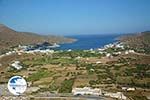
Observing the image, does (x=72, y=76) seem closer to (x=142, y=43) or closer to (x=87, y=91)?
(x=87, y=91)

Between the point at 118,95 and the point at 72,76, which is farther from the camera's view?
the point at 72,76

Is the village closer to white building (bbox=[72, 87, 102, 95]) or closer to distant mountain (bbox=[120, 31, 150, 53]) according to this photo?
white building (bbox=[72, 87, 102, 95])

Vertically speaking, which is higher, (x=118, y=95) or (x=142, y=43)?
(x=142, y=43)

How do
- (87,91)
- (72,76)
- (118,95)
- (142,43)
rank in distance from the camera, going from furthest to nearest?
(142,43) < (72,76) < (87,91) < (118,95)

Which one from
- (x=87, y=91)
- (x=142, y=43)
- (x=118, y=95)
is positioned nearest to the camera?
(x=118, y=95)

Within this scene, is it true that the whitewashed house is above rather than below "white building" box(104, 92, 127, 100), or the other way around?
above

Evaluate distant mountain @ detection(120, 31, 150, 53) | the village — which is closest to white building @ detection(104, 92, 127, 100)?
the village

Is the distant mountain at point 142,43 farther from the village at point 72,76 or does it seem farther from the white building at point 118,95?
the white building at point 118,95

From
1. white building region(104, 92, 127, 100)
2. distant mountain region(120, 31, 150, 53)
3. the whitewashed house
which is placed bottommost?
white building region(104, 92, 127, 100)

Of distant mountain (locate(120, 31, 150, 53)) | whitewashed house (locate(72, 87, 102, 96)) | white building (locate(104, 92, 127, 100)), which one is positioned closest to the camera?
white building (locate(104, 92, 127, 100))

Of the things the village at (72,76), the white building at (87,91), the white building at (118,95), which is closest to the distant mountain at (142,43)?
the village at (72,76)

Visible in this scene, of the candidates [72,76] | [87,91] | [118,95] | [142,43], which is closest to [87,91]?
[87,91]

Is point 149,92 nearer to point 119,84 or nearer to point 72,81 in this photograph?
point 119,84
